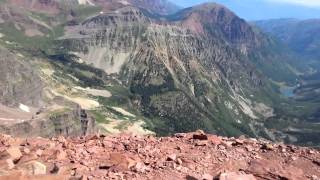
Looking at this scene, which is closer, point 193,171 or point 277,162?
point 193,171

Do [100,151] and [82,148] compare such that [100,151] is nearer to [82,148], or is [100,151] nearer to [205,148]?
[82,148]

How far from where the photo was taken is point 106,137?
44844mm

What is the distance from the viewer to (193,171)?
37406mm

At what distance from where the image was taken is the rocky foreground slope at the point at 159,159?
36375 millimetres

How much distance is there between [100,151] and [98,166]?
3.25 meters

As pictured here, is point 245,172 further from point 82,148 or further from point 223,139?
point 82,148

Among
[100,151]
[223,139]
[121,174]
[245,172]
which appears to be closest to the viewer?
[121,174]

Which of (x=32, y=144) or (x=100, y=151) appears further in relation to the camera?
(x=32, y=144)

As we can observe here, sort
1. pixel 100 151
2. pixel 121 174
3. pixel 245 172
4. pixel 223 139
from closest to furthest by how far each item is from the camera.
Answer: pixel 121 174 → pixel 245 172 → pixel 100 151 → pixel 223 139

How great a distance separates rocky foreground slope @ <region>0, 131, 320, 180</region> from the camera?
36375 millimetres

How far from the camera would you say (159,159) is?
3869 cm

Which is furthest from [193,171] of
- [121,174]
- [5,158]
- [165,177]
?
[5,158]

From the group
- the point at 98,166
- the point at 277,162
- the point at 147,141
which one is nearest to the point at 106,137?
the point at 147,141

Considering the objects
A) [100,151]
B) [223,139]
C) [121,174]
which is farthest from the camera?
[223,139]
